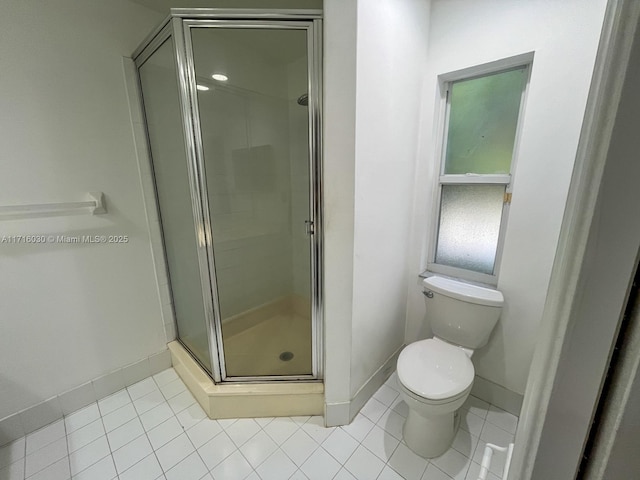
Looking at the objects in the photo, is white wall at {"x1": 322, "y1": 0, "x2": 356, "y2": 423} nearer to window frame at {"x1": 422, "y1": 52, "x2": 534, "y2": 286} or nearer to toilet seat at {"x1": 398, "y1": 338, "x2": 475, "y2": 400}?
toilet seat at {"x1": 398, "y1": 338, "x2": 475, "y2": 400}

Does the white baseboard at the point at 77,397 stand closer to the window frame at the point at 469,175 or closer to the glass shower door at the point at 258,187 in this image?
the glass shower door at the point at 258,187

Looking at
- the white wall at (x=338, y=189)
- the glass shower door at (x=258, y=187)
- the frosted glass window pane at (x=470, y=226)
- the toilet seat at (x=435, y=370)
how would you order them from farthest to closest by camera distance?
the frosted glass window pane at (x=470, y=226) → the glass shower door at (x=258, y=187) → the toilet seat at (x=435, y=370) → the white wall at (x=338, y=189)

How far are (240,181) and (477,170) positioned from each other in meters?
1.57

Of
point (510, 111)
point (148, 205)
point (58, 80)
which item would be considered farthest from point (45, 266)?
point (510, 111)

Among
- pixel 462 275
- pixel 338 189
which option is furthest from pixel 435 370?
pixel 338 189

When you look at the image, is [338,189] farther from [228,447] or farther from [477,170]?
[228,447]

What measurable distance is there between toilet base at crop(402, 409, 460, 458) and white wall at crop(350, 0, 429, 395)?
35 cm

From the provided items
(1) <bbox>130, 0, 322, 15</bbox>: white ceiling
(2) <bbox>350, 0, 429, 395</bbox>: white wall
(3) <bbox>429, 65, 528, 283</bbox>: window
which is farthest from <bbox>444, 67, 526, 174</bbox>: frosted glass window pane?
(1) <bbox>130, 0, 322, 15</bbox>: white ceiling

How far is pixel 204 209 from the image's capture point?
1.39 metres

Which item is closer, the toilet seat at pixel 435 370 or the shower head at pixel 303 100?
the toilet seat at pixel 435 370

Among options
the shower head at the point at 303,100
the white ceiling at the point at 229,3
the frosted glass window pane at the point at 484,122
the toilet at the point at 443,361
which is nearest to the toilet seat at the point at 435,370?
the toilet at the point at 443,361

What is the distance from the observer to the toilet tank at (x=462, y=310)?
1419mm

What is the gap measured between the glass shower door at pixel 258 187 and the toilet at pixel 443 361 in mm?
620

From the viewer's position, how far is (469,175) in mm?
1562
